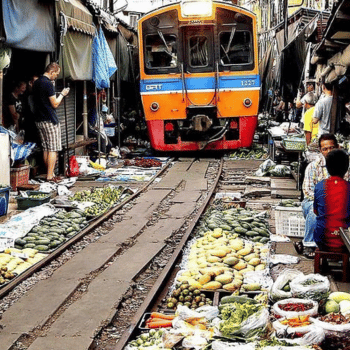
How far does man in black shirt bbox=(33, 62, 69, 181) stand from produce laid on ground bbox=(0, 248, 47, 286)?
16.0 feet

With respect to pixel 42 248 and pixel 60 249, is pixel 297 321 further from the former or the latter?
pixel 42 248

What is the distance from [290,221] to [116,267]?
2313 mm

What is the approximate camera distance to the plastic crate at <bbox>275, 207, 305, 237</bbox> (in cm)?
804

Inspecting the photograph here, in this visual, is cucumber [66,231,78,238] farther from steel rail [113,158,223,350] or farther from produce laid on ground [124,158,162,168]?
produce laid on ground [124,158,162,168]

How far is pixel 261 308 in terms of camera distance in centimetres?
468

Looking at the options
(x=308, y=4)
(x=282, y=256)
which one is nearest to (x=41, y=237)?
(x=282, y=256)

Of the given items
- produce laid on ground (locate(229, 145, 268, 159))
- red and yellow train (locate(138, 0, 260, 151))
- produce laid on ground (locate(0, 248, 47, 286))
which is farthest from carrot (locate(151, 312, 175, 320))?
produce laid on ground (locate(229, 145, 268, 159))

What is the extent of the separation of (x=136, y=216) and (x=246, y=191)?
2501mm

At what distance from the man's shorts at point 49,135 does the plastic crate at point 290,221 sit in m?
5.62

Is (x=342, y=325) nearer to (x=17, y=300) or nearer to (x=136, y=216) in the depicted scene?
(x=17, y=300)

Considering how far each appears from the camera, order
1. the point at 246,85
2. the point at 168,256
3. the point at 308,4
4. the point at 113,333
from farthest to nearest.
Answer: the point at 308,4, the point at 246,85, the point at 168,256, the point at 113,333

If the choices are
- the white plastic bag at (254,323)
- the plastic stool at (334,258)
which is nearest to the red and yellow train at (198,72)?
the plastic stool at (334,258)

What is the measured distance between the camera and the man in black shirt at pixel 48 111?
11.8 meters

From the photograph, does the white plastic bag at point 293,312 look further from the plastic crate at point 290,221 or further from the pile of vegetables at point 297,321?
the plastic crate at point 290,221
